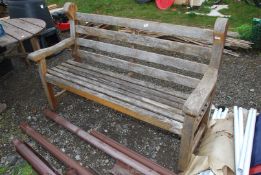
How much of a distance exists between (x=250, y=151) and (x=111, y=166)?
4.78ft

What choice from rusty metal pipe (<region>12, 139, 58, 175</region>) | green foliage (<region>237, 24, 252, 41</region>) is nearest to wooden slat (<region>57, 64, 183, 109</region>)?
rusty metal pipe (<region>12, 139, 58, 175</region>)

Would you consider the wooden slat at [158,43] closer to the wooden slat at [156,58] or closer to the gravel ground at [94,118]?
the wooden slat at [156,58]

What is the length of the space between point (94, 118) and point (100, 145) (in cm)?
64

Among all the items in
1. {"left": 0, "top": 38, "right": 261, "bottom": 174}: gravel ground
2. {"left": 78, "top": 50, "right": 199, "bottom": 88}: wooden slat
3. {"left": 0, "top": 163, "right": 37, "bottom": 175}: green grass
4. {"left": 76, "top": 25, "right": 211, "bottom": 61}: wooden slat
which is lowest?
{"left": 0, "top": 163, "right": 37, "bottom": 175}: green grass

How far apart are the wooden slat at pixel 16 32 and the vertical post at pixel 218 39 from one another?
2.40 metres

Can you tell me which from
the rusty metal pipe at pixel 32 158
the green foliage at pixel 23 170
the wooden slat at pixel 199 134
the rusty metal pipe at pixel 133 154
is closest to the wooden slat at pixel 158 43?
the wooden slat at pixel 199 134

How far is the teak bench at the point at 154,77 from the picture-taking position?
2367 mm

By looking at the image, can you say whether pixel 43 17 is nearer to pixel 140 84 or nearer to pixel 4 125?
pixel 4 125

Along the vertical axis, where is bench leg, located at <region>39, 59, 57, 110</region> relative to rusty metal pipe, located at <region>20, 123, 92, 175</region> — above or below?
above

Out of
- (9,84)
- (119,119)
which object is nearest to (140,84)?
(119,119)

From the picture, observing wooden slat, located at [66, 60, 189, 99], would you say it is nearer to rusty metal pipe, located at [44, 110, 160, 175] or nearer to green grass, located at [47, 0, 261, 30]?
rusty metal pipe, located at [44, 110, 160, 175]

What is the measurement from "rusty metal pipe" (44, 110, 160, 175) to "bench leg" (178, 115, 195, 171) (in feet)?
0.96

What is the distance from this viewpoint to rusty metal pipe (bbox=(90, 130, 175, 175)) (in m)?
Result: 2.68

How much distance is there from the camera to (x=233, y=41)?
4.88m
